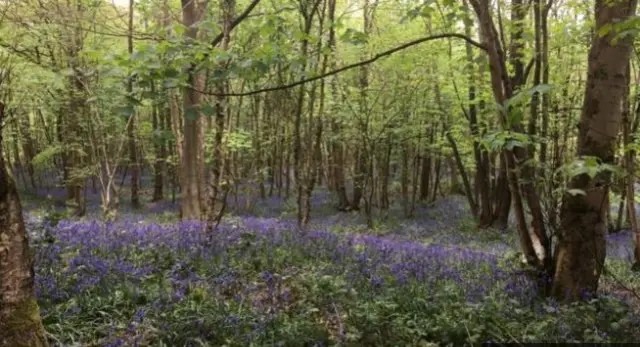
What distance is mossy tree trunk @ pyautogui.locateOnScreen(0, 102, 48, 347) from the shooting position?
2961mm

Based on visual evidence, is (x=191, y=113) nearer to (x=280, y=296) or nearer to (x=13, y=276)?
(x=13, y=276)

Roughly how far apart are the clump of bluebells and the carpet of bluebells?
15 mm

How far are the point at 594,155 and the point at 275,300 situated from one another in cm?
359

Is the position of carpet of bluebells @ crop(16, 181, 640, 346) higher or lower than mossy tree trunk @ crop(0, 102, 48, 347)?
lower

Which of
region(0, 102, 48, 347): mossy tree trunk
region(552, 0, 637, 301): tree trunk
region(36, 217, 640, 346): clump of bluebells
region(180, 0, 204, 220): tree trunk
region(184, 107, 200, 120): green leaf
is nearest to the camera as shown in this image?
region(0, 102, 48, 347): mossy tree trunk

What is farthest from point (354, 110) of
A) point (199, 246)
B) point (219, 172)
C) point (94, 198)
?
point (94, 198)

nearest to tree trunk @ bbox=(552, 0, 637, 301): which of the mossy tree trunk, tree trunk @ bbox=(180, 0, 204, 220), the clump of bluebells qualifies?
the clump of bluebells

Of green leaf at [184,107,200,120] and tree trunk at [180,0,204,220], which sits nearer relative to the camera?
green leaf at [184,107,200,120]

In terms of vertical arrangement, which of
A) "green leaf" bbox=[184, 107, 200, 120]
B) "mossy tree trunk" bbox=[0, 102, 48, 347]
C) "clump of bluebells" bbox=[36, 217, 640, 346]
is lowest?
"clump of bluebells" bbox=[36, 217, 640, 346]

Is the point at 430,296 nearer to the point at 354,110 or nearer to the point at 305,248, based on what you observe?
the point at 305,248

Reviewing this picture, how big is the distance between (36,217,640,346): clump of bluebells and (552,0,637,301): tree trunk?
12.5 inches

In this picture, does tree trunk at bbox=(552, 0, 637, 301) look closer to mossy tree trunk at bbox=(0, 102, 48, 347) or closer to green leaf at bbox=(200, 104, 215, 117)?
green leaf at bbox=(200, 104, 215, 117)

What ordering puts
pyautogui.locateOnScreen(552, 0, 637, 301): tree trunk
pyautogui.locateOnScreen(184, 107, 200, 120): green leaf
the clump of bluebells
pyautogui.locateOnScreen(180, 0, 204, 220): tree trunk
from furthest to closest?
pyautogui.locateOnScreen(180, 0, 204, 220): tree trunk
pyautogui.locateOnScreen(552, 0, 637, 301): tree trunk
the clump of bluebells
pyautogui.locateOnScreen(184, 107, 200, 120): green leaf

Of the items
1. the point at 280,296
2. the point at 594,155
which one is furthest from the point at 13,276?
the point at 594,155
